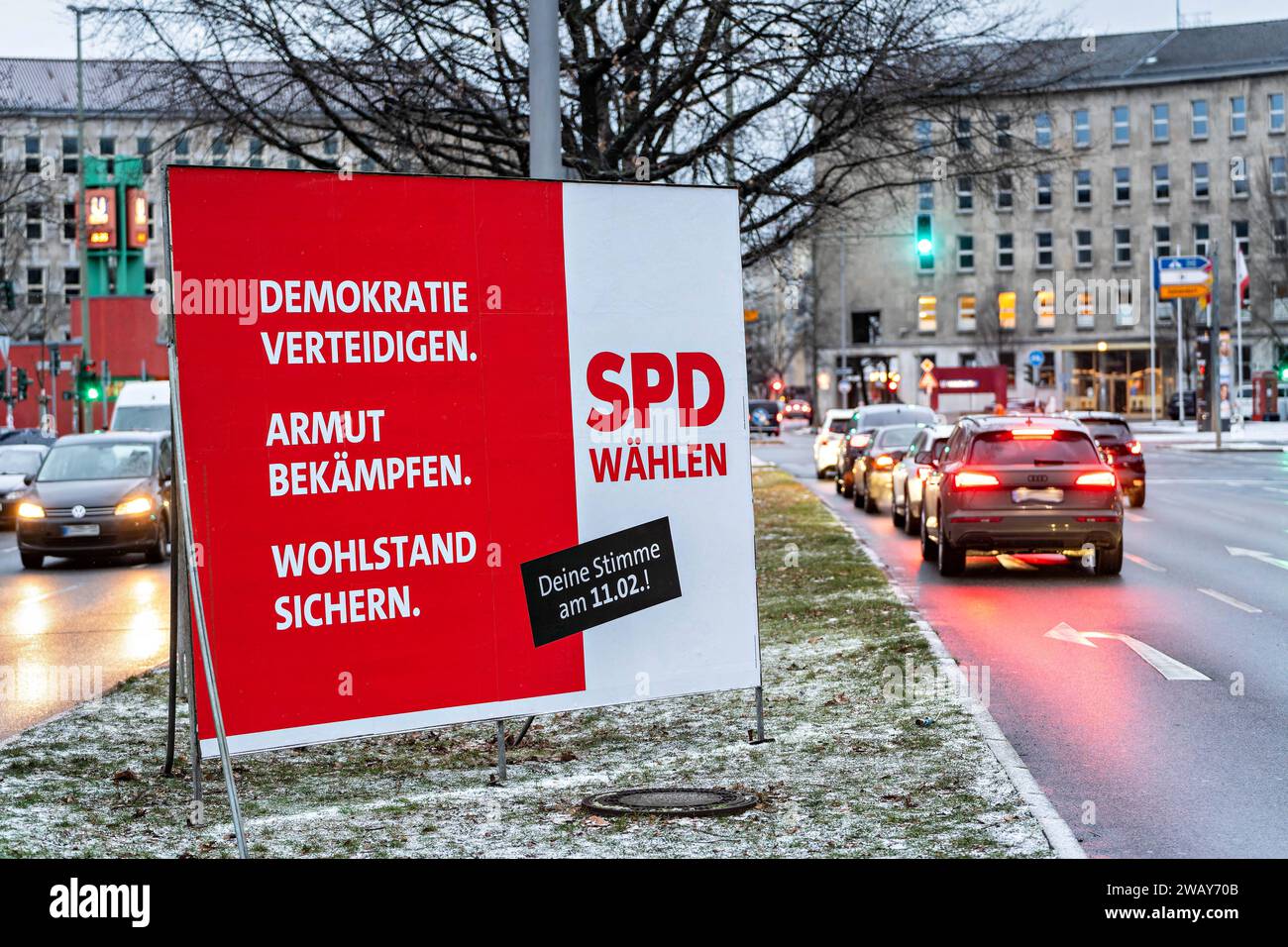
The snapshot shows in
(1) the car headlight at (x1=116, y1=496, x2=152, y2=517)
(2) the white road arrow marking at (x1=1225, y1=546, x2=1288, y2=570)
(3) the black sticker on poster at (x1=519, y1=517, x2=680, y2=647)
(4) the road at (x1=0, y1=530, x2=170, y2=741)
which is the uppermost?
(3) the black sticker on poster at (x1=519, y1=517, x2=680, y2=647)

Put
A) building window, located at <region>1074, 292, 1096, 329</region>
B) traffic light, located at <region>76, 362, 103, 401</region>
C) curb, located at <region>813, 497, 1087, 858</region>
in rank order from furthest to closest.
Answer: building window, located at <region>1074, 292, 1096, 329</region> → traffic light, located at <region>76, 362, 103, 401</region> → curb, located at <region>813, 497, 1087, 858</region>

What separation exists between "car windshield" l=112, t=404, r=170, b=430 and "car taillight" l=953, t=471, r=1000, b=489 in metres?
20.6

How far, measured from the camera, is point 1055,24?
19938mm

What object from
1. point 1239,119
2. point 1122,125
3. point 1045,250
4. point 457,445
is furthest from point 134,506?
point 1239,119

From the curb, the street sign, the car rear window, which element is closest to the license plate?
the car rear window

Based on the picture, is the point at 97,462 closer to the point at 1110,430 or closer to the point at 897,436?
the point at 897,436

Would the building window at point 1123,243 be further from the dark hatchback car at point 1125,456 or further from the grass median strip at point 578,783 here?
the grass median strip at point 578,783

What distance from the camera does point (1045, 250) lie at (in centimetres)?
10644

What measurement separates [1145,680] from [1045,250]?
98.0 m

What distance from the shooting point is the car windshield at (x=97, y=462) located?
25688 millimetres

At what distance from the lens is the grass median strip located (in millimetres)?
7223

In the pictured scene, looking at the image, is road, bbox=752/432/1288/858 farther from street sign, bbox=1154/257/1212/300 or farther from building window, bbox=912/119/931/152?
street sign, bbox=1154/257/1212/300

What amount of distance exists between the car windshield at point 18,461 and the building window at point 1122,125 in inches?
3214

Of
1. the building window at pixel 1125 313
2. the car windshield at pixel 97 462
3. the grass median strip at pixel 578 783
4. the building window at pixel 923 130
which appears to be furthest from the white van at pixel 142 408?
the building window at pixel 1125 313
